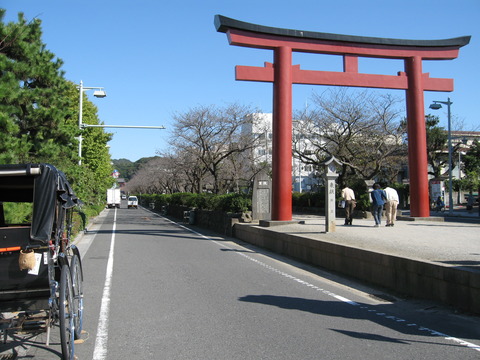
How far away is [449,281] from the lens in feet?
23.2

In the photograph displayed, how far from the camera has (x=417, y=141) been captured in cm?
1939

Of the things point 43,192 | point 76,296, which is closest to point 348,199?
point 76,296

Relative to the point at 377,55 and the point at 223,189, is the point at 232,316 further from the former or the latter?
the point at 223,189

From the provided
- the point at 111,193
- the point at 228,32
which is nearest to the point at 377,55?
the point at 228,32

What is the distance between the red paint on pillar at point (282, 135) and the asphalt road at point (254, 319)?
7.02 metres

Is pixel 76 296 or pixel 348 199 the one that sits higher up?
pixel 348 199

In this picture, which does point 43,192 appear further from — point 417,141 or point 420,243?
point 417,141

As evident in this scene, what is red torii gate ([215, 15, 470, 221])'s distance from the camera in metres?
17.7

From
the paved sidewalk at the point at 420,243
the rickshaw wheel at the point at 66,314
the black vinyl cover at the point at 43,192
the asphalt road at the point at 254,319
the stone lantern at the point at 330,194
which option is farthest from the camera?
the stone lantern at the point at 330,194

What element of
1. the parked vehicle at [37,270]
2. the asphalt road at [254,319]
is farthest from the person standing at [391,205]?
the parked vehicle at [37,270]

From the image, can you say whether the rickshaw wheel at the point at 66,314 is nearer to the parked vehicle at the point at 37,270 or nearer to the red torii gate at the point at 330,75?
the parked vehicle at the point at 37,270

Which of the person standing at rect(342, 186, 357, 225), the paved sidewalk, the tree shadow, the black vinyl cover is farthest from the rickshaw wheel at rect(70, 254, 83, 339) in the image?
the person standing at rect(342, 186, 357, 225)

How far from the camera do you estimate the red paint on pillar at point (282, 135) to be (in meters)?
17.7

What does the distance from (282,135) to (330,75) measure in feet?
11.0
